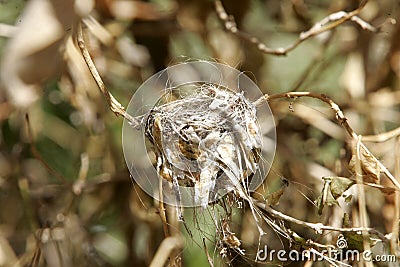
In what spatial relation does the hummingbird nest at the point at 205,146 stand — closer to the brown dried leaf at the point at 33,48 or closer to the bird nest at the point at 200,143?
the bird nest at the point at 200,143

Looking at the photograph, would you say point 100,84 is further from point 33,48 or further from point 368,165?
point 368,165

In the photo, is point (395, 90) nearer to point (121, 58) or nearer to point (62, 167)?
point (121, 58)

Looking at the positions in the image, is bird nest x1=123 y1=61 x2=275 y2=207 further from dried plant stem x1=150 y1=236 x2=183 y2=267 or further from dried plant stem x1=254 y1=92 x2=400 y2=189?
dried plant stem x1=150 y1=236 x2=183 y2=267

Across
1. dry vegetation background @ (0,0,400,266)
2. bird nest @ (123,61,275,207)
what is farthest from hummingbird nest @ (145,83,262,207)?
dry vegetation background @ (0,0,400,266)

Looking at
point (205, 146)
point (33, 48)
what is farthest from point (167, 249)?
point (33, 48)

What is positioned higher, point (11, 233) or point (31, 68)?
point (31, 68)

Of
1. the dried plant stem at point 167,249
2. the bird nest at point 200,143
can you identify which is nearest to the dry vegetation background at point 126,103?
the dried plant stem at point 167,249

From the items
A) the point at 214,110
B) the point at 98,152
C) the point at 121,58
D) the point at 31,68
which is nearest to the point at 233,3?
the point at 121,58
